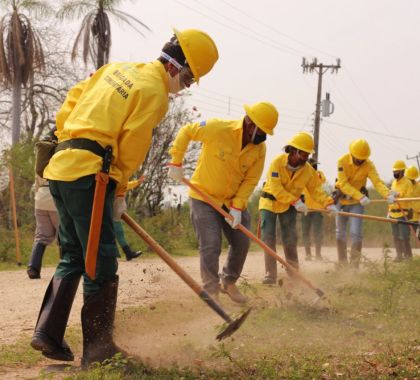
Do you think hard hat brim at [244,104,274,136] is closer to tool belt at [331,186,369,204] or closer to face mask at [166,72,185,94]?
face mask at [166,72,185,94]

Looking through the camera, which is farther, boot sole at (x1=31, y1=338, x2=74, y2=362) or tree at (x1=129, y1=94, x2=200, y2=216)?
tree at (x1=129, y1=94, x2=200, y2=216)

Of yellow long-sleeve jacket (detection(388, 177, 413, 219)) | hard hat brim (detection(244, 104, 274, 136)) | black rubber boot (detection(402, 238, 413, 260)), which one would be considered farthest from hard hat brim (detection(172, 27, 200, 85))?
black rubber boot (detection(402, 238, 413, 260))

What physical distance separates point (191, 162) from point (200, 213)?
15.2 metres

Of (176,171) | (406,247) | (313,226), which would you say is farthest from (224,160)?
(406,247)

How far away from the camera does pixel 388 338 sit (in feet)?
16.8

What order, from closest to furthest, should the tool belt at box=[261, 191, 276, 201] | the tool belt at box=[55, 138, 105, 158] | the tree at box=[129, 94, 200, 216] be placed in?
the tool belt at box=[55, 138, 105, 158]
the tool belt at box=[261, 191, 276, 201]
the tree at box=[129, 94, 200, 216]

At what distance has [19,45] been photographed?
1659 centimetres

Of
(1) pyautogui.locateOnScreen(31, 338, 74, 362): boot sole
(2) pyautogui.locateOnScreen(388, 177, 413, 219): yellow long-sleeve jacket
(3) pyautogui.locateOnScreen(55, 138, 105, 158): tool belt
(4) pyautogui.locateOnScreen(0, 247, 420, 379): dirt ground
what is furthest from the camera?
(2) pyautogui.locateOnScreen(388, 177, 413, 219): yellow long-sleeve jacket

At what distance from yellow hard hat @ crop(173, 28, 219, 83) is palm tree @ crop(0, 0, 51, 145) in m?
12.9

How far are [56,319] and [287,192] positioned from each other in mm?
4813

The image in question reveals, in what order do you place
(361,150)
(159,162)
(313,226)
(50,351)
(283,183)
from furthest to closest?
(159,162), (313,226), (361,150), (283,183), (50,351)

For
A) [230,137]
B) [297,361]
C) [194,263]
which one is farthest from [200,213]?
[194,263]

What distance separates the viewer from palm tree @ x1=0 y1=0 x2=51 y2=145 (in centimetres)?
1662

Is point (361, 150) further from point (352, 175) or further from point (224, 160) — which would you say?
point (224, 160)
